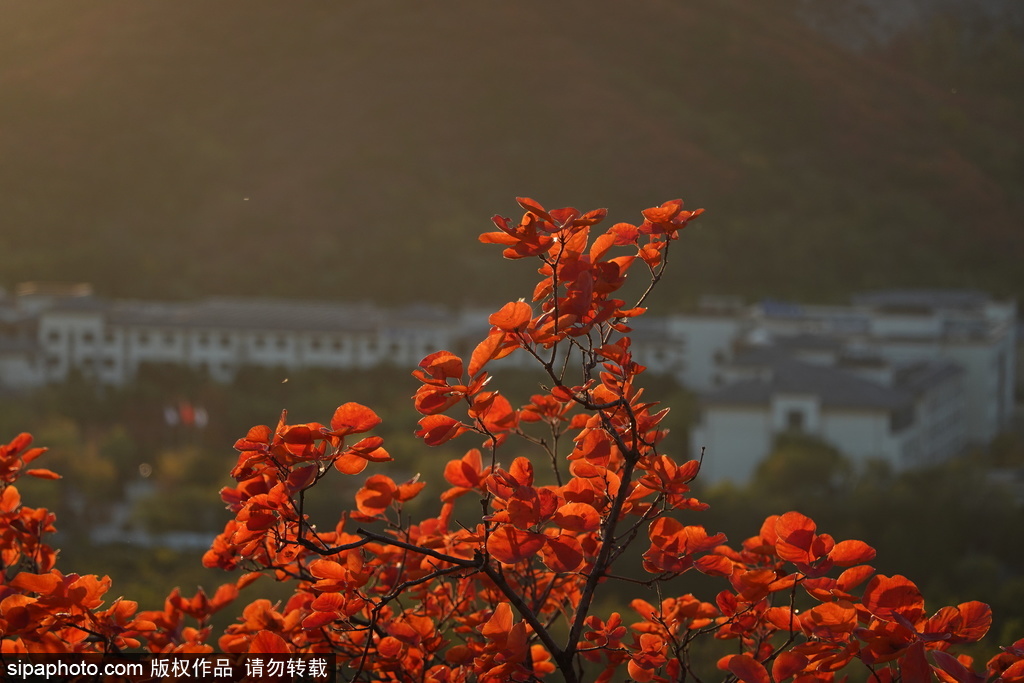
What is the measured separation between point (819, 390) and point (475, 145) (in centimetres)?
1238

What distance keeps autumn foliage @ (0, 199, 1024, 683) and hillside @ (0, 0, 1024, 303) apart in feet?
37.5

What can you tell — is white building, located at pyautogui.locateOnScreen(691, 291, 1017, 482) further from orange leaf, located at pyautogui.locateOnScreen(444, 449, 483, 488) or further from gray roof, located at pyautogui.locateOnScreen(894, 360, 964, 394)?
orange leaf, located at pyautogui.locateOnScreen(444, 449, 483, 488)

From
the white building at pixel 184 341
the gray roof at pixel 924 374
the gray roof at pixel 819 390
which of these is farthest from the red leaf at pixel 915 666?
the white building at pixel 184 341

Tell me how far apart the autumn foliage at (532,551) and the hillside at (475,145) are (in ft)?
37.5

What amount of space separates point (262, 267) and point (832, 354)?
9.30 metres

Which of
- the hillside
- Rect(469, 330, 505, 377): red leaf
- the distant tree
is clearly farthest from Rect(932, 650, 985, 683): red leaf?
the hillside

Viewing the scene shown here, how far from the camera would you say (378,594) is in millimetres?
927

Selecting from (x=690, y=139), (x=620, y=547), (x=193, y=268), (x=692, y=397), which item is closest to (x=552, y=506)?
(x=620, y=547)

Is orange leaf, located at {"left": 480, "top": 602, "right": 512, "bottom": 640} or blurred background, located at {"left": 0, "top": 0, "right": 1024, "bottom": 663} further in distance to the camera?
blurred background, located at {"left": 0, "top": 0, "right": 1024, "bottom": 663}

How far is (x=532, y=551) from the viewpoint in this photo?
61 cm

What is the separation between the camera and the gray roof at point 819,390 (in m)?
9.02

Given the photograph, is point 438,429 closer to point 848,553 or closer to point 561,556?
point 561,556

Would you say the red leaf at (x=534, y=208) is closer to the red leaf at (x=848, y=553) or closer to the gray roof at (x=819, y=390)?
the red leaf at (x=848, y=553)

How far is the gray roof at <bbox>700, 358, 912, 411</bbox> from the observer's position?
9.02 meters
